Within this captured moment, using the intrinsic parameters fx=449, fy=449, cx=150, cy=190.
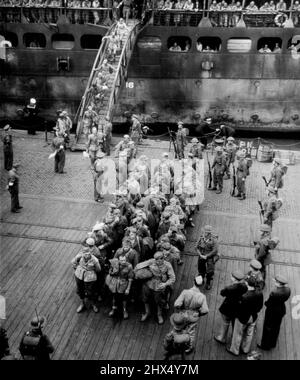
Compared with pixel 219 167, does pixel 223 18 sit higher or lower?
higher

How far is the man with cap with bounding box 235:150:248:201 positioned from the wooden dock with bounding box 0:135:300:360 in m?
0.30

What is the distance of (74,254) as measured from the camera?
11469mm

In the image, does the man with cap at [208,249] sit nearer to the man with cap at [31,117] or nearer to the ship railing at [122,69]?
the ship railing at [122,69]

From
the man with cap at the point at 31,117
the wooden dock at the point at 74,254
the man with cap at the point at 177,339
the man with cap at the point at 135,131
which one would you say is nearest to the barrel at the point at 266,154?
the wooden dock at the point at 74,254

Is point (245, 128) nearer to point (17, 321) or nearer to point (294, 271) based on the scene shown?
point (294, 271)

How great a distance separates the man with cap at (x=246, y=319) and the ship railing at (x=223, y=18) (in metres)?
19.7

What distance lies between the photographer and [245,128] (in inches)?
990

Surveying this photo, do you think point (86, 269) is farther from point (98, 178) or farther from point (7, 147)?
point (7, 147)

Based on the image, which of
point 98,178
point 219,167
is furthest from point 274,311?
point 98,178

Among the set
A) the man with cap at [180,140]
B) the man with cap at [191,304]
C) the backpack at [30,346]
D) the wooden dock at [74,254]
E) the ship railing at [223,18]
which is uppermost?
the ship railing at [223,18]

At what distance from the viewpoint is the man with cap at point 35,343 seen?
6867 mm

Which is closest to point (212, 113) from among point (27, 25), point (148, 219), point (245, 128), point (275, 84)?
point (245, 128)

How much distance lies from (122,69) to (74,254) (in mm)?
12555
